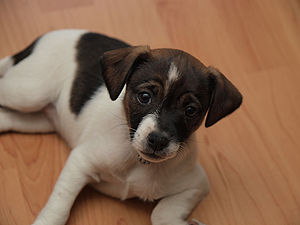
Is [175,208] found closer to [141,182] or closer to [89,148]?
[141,182]

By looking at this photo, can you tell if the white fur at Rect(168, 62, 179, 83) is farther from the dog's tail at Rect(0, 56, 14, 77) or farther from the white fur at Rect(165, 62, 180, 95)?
the dog's tail at Rect(0, 56, 14, 77)

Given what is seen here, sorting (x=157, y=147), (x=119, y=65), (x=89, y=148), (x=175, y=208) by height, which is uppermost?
(x=119, y=65)

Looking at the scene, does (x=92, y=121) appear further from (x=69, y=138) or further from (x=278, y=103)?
(x=278, y=103)

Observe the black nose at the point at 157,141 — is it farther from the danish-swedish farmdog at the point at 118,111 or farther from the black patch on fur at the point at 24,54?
the black patch on fur at the point at 24,54

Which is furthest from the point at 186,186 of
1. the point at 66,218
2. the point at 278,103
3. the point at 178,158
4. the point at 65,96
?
the point at 278,103

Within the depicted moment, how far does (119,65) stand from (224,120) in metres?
1.77

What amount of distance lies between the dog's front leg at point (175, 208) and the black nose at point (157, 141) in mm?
768

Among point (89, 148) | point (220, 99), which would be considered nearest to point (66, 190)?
point (89, 148)

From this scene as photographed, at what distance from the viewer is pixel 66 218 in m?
3.60

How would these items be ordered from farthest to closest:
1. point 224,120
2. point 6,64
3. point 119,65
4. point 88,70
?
point 224,120, point 6,64, point 88,70, point 119,65

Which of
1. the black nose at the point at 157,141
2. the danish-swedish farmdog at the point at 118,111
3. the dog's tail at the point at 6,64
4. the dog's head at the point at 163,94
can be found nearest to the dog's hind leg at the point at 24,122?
the danish-swedish farmdog at the point at 118,111

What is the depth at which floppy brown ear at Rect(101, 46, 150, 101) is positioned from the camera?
3.11 meters

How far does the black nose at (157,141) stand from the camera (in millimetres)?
3004

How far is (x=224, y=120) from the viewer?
459cm
